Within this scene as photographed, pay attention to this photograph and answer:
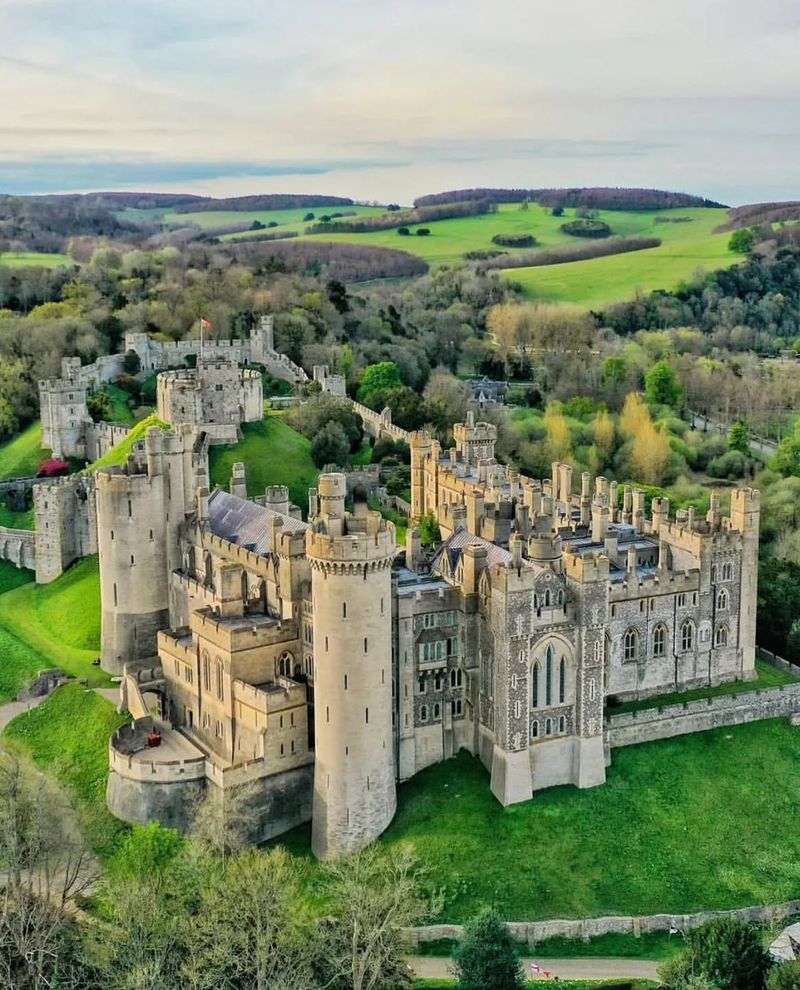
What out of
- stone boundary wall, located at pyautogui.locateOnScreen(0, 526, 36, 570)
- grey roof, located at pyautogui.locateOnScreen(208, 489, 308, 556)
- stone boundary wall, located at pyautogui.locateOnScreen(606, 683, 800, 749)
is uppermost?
grey roof, located at pyautogui.locateOnScreen(208, 489, 308, 556)

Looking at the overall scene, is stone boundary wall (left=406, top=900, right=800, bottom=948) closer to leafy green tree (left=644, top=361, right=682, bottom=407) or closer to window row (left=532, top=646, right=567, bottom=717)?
window row (left=532, top=646, right=567, bottom=717)

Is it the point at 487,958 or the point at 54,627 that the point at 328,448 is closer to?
the point at 54,627

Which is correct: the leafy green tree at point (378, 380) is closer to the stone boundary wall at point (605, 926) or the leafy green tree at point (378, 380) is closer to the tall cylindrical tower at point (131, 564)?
the tall cylindrical tower at point (131, 564)

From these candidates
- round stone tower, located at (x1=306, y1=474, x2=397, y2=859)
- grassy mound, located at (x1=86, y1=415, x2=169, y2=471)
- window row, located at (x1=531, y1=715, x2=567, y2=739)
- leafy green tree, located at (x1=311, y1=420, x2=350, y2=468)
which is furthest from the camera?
leafy green tree, located at (x1=311, y1=420, x2=350, y2=468)

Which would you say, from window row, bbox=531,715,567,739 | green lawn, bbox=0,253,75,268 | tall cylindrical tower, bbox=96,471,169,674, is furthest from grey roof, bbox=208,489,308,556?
green lawn, bbox=0,253,75,268

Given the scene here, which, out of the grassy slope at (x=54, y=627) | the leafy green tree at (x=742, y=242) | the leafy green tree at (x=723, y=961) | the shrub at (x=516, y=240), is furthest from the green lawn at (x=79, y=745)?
the shrub at (x=516, y=240)

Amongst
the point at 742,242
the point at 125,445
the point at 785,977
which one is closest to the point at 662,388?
the point at 125,445

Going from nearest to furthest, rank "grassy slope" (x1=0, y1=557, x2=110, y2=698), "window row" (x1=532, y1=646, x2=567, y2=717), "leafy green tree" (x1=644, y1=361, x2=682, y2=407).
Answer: "window row" (x1=532, y1=646, x2=567, y2=717) < "grassy slope" (x1=0, y1=557, x2=110, y2=698) < "leafy green tree" (x1=644, y1=361, x2=682, y2=407)

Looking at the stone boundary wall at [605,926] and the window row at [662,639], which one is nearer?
the stone boundary wall at [605,926]
